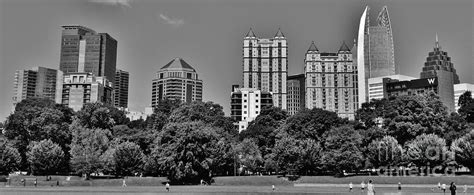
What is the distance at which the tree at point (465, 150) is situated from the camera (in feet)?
250

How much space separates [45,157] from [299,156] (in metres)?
44.0

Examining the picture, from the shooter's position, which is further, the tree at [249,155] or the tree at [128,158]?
the tree at [249,155]

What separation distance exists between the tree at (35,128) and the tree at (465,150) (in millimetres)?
69485

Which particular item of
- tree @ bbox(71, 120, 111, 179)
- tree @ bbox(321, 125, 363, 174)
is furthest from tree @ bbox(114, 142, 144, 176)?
tree @ bbox(321, 125, 363, 174)

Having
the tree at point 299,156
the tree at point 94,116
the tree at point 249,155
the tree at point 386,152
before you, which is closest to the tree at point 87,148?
the tree at point 94,116

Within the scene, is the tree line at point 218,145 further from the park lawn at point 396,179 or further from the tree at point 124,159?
the park lawn at point 396,179

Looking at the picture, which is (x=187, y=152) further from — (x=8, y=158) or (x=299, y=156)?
(x=8, y=158)

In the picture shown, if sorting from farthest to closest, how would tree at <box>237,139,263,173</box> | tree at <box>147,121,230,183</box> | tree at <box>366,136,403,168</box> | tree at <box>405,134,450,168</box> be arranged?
tree at <box>237,139,263,173</box> → tree at <box>366,136,403,168</box> → tree at <box>405,134,450,168</box> → tree at <box>147,121,230,183</box>

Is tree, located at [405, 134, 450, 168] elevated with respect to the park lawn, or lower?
elevated

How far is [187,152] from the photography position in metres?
76.3

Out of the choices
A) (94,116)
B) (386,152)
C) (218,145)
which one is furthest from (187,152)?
(386,152)

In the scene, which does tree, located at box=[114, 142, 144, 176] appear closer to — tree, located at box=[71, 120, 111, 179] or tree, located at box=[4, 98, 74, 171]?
tree, located at box=[71, 120, 111, 179]

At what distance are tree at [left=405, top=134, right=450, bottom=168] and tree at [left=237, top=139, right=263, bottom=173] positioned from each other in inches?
1069

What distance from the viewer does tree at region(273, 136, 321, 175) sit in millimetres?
80875
